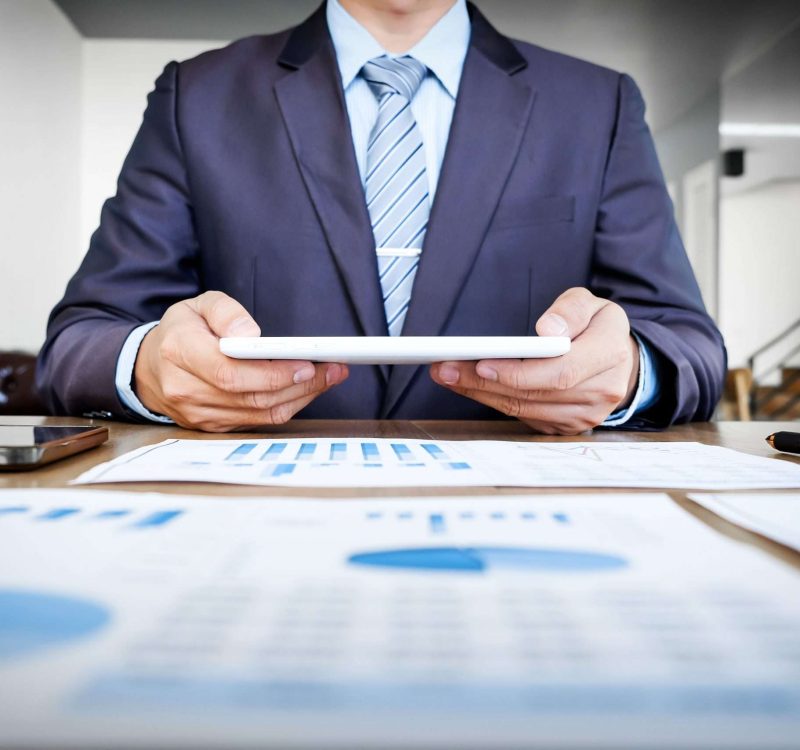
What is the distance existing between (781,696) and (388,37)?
119 centimetres

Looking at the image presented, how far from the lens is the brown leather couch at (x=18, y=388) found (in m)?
1.34

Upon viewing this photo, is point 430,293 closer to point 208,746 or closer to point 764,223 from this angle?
point 208,746

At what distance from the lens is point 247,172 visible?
98cm

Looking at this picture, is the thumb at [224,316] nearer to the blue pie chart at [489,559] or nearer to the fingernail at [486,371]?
the fingernail at [486,371]

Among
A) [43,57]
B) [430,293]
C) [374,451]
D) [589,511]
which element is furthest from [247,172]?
[43,57]

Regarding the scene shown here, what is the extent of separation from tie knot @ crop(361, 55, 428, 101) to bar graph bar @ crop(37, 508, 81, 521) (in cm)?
84

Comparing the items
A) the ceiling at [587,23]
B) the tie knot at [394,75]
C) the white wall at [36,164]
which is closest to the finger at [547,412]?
the tie knot at [394,75]

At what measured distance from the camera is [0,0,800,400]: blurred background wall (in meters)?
3.38

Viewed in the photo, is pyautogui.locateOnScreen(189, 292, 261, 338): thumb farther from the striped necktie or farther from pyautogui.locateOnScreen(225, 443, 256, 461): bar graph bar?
the striped necktie

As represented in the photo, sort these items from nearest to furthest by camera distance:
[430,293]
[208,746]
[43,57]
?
[208,746] < [430,293] < [43,57]

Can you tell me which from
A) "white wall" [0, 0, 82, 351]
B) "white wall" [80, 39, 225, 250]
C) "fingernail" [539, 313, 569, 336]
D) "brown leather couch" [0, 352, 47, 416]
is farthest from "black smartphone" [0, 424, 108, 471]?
"white wall" [80, 39, 225, 250]

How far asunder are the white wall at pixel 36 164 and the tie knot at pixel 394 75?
2.76m

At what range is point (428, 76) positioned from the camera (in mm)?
1056

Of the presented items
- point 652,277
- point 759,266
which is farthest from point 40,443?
point 759,266
